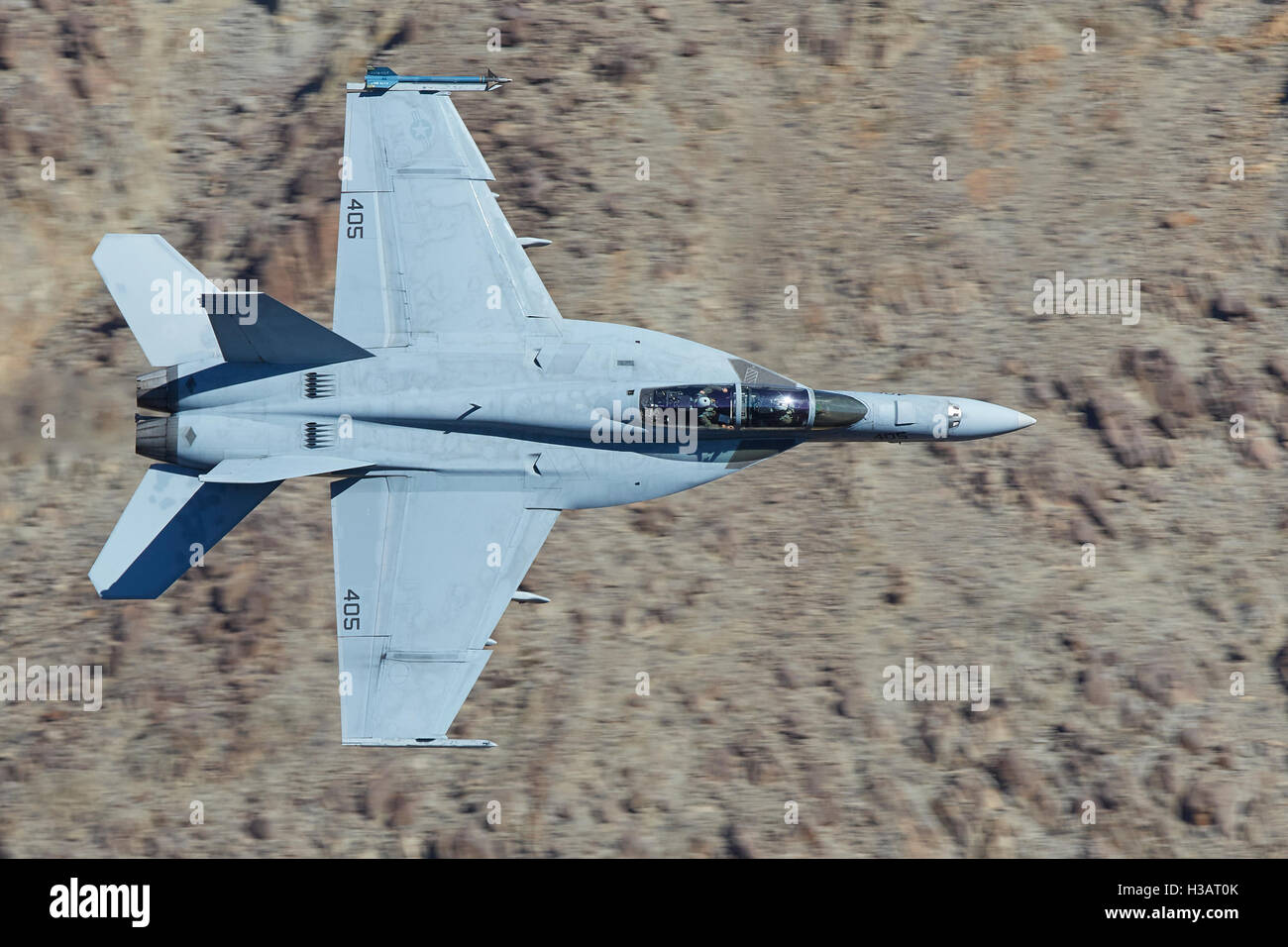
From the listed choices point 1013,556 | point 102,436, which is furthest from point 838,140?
point 102,436

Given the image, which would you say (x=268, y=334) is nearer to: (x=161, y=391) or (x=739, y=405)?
(x=161, y=391)

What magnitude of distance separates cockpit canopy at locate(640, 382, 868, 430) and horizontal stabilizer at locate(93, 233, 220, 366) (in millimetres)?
6990

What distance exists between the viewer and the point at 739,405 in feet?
61.0

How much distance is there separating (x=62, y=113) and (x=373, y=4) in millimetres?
6729

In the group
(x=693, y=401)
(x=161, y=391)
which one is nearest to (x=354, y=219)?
(x=161, y=391)

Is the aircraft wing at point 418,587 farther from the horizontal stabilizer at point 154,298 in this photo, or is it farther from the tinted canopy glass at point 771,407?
the tinted canopy glass at point 771,407

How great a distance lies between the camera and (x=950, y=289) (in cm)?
2323

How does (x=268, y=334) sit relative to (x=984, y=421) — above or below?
above

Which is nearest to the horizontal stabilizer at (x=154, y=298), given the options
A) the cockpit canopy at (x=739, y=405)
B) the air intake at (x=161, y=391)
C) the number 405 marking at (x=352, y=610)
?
the air intake at (x=161, y=391)

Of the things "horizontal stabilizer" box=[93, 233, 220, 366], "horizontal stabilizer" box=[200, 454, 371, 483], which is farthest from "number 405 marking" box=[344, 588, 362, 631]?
"horizontal stabilizer" box=[93, 233, 220, 366]

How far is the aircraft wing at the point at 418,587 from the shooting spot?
60.0 ft

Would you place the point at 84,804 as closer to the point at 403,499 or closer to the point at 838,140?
the point at 403,499

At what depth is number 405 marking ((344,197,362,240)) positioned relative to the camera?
63.1ft

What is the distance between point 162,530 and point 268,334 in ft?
11.7
